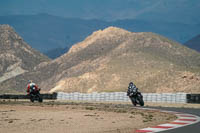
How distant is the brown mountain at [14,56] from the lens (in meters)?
120

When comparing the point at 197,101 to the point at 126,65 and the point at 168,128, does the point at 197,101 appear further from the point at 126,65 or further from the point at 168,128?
the point at 126,65

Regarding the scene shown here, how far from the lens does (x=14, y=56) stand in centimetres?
12638

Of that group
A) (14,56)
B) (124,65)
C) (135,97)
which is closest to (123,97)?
(135,97)

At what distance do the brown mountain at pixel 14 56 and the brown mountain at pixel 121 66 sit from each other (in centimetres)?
526

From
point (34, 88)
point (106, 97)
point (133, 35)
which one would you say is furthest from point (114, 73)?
point (34, 88)

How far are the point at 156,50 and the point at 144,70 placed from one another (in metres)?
17.9

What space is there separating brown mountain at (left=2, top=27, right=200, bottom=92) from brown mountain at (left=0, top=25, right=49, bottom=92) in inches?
207

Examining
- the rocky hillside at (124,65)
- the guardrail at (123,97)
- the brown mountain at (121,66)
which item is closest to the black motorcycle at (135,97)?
the guardrail at (123,97)

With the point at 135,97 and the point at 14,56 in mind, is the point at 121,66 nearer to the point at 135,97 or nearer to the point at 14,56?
the point at 14,56

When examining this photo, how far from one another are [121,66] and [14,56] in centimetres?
4203

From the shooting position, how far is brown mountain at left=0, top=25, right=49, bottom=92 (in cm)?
11994

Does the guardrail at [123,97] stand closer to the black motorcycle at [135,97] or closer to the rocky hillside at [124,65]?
the black motorcycle at [135,97]

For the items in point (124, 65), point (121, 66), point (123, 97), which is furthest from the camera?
point (124, 65)

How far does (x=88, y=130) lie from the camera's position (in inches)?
560
